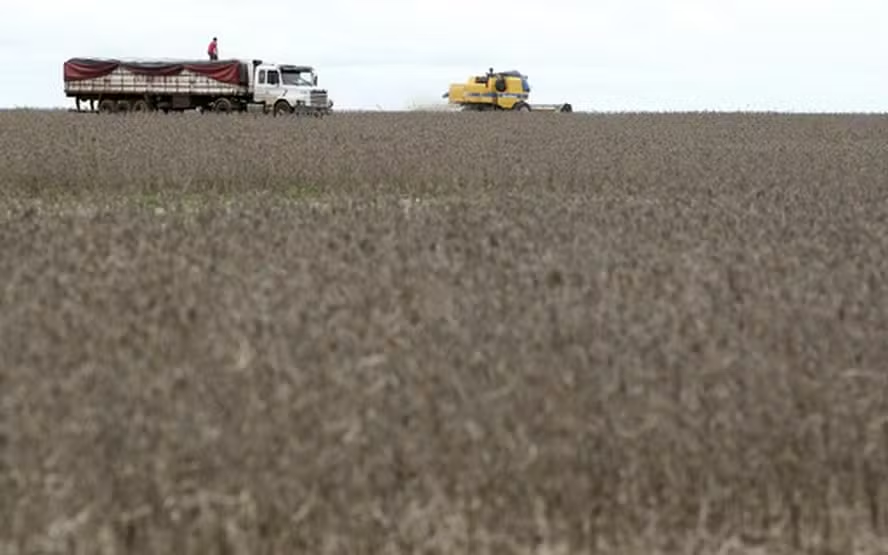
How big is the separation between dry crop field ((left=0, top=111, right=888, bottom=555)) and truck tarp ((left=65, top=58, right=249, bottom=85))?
33378 millimetres

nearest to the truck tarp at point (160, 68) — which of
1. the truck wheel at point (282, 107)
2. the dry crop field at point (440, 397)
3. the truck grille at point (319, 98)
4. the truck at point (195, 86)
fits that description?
the truck at point (195, 86)

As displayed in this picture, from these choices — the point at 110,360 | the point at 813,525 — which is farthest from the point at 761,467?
the point at 110,360

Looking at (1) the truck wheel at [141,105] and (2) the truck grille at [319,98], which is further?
(1) the truck wheel at [141,105]

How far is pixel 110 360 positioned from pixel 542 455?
1518mm

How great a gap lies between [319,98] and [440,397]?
36799 millimetres

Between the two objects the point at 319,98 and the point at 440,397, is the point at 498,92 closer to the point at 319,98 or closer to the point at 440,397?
the point at 319,98

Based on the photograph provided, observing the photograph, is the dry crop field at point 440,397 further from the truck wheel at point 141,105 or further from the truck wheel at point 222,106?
the truck wheel at point 141,105

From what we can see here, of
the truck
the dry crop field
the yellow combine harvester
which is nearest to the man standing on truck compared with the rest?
the truck

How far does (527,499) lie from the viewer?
13.1 feet

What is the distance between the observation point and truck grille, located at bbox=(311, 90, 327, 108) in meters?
40.0

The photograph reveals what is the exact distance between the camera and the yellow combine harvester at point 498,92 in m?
49.7

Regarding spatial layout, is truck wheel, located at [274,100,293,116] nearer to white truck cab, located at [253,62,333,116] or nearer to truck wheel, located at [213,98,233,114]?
white truck cab, located at [253,62,333,116]

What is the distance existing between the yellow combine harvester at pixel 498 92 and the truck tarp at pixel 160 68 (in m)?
12.6

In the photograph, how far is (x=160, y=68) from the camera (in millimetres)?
40375
